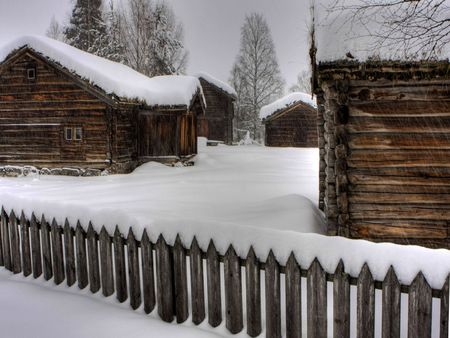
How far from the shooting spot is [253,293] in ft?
12.6

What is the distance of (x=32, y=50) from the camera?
17.7 meters

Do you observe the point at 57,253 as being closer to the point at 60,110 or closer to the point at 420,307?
the point at 420,307

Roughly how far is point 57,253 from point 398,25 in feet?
19.7

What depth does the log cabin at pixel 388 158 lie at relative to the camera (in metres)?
6.76

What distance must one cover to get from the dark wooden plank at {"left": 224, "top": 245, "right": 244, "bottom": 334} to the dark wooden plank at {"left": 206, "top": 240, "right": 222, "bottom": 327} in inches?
4.2

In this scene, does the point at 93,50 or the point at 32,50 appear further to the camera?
the point at 93,50

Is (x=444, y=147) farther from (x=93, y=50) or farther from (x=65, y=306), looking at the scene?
(x=93, y=50)

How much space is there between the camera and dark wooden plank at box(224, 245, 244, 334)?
3863 mm

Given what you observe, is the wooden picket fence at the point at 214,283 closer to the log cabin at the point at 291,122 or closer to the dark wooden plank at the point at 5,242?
the dark wooden plank at the point at 5,242

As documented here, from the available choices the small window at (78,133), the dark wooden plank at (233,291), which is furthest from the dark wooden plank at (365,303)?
the small window at (78,133)

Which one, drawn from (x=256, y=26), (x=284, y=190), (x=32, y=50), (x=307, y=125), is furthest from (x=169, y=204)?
(x=256, y=26)

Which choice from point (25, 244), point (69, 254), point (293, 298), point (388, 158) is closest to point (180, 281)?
point (293, 298)

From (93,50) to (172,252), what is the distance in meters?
39.7

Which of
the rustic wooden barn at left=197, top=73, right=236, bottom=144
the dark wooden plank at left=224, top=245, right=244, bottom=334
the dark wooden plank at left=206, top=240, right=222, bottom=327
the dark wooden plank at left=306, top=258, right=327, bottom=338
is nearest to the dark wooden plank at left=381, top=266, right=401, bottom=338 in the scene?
the dark wooden plank at left=306, top=258, right=327, bottom=338
